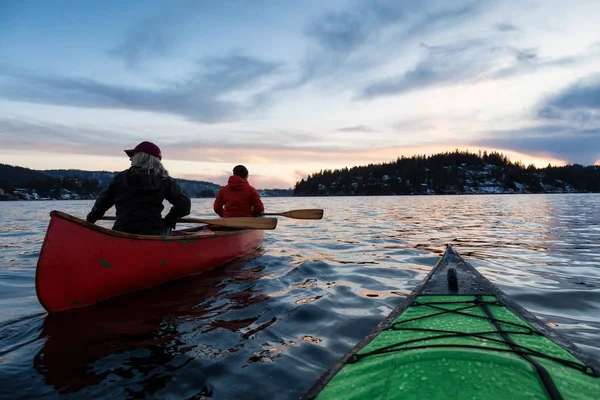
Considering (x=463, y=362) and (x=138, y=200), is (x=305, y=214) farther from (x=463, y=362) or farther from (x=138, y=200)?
(x=463, y=362)

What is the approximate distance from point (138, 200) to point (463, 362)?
501 centimetres

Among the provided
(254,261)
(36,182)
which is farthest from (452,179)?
(254,261)

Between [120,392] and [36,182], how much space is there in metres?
146

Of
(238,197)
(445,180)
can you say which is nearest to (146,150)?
(238,197)

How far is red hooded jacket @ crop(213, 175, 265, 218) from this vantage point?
30.4 ft

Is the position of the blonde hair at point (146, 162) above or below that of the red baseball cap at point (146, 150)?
below

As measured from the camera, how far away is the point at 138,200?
18.2 feet

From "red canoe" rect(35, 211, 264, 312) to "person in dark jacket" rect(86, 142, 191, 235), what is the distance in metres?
→ 0.43

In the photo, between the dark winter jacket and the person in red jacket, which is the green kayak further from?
the person in red jacket

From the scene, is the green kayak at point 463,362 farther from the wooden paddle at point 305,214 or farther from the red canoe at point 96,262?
the wooden paddle at point 305,214

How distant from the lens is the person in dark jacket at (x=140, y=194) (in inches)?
211

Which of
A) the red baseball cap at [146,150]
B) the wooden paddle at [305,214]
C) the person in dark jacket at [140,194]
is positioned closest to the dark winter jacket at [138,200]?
the person in dark jacket at [140,194]

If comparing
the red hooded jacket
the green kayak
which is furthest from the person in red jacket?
the green kayak

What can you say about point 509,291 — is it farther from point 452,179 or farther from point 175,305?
point 452,179
